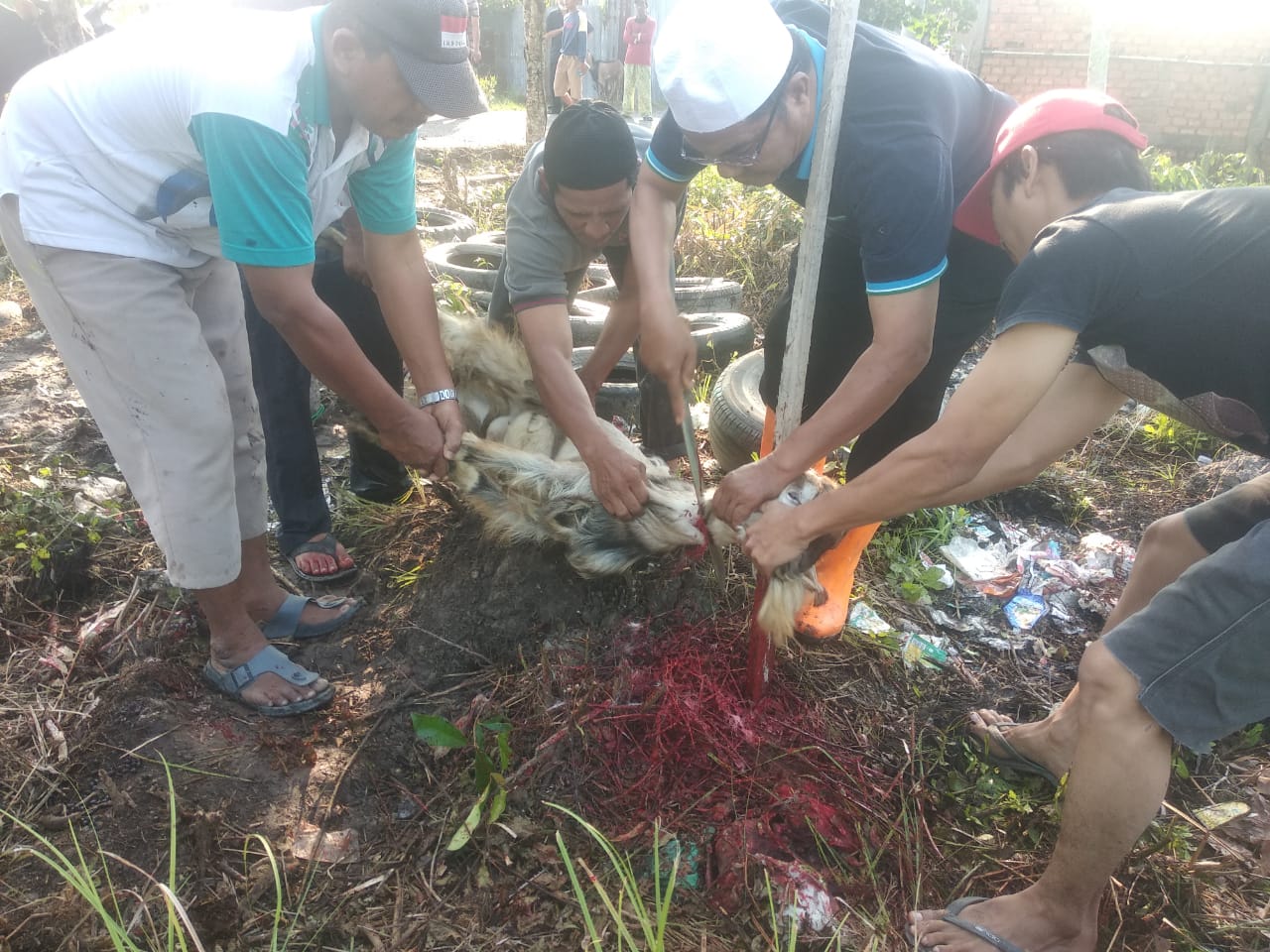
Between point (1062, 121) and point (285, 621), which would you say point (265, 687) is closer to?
point (285, 621)

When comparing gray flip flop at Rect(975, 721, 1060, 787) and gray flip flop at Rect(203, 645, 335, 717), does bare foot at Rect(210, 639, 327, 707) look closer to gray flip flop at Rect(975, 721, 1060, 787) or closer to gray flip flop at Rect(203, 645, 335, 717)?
gray flip flop at Rect(203, 645, 335, 717)

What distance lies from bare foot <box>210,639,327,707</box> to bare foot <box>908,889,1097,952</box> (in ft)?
6.55

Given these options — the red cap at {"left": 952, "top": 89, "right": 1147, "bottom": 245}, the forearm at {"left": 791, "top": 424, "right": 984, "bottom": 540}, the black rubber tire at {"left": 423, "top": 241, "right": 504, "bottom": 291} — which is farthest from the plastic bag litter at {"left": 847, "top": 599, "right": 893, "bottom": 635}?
the black rubber tire at {"left": 423, "top": 241, "right": 504, "bottom": 291}

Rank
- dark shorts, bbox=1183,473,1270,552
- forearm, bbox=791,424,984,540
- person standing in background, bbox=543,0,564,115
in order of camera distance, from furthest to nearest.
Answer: person standing in background, bbox=543,0,564,115, dark shorts, bbox=1183,473,1270,552, forearm, bbox=791,424,984,540

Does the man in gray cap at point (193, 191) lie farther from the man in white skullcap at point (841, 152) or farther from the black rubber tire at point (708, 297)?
the black rubber tire at point (708, 297)

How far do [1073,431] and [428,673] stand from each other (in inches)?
90.2

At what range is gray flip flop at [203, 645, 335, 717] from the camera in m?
2.68

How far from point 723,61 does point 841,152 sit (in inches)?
17.3

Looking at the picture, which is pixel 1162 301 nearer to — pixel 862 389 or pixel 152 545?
pixel 862 389

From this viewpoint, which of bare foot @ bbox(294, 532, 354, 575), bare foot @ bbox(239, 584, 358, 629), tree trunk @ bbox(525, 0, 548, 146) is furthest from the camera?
tree trunk @ bbox(525, 0, 548, 146)

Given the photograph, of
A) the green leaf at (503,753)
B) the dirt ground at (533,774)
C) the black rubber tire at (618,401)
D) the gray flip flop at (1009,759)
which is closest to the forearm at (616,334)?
the black rubber tire at (618,401)

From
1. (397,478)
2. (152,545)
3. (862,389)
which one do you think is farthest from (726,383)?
(152,545)

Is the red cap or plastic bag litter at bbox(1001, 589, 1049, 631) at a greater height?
the red cap

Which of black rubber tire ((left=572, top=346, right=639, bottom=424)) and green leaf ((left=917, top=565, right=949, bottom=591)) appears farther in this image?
black rubber tire ((left=572, top=346, right=639, bottom=424))
